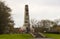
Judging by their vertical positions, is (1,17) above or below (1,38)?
above

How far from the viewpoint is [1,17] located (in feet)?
183

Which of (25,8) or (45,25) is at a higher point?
(25,8)

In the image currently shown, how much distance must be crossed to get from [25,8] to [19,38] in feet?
91.5

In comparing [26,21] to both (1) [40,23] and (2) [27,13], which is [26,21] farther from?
(1) [40,23]

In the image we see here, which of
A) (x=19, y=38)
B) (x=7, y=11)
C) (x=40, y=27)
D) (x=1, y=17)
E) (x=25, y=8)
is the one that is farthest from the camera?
(x=40, y=27)

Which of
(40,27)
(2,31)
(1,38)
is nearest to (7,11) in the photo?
(2,31)

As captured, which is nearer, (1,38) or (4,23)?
(1,38)

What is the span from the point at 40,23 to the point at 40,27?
185 inches

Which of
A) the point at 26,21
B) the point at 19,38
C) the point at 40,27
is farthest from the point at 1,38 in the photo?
the point at 40,27

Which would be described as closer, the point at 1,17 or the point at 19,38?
the point at 19,38

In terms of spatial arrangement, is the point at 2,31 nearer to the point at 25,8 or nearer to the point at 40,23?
the point at 25,8

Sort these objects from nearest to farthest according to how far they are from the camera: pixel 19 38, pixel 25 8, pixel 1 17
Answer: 1. pixel 19 38
2. pixel 1 17
3. pixel 25 8

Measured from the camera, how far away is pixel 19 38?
122 ft

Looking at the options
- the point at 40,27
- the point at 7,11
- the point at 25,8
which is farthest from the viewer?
the point at 40,27
